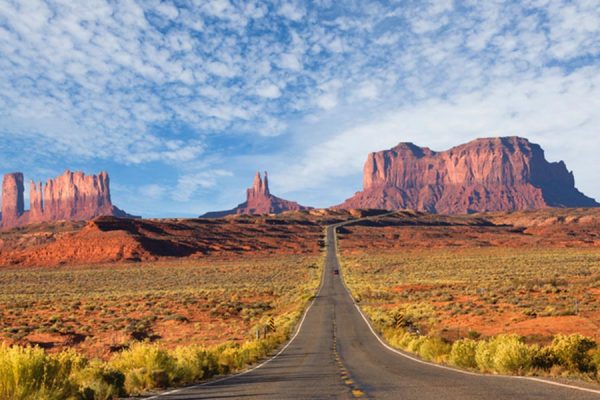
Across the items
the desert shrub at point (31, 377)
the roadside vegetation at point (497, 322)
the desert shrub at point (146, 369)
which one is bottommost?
the roadside vegetation at point (497, 322)

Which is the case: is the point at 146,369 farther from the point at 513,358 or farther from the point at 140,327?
the point at 140,327

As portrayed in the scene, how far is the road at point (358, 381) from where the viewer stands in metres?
8.44

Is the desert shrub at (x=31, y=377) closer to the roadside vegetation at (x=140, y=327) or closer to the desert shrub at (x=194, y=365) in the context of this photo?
the roadside vegetation at (x=140, y=327)

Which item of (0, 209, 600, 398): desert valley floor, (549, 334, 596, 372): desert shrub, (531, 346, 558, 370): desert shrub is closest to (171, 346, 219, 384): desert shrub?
(0, 209, 600, 398): desert valley floor

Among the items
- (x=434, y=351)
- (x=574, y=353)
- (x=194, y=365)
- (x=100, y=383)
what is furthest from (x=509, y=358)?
(x=100, y=383)

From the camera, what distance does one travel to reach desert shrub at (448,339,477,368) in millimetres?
13203

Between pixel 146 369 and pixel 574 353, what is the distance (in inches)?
425

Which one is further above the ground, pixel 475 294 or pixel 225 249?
pixel 225 249

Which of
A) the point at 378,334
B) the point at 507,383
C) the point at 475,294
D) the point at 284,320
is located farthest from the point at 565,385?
the point at 475,294

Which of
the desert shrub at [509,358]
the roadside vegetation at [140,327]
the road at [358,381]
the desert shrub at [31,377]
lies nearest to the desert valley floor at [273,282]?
the roadside vegetation at [140,327]

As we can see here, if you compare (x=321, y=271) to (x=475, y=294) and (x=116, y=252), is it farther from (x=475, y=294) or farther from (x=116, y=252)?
(x=116, y=252)

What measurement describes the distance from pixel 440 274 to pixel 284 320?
122ft

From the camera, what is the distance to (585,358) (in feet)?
38.4

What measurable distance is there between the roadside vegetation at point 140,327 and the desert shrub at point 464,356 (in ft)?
22.4
